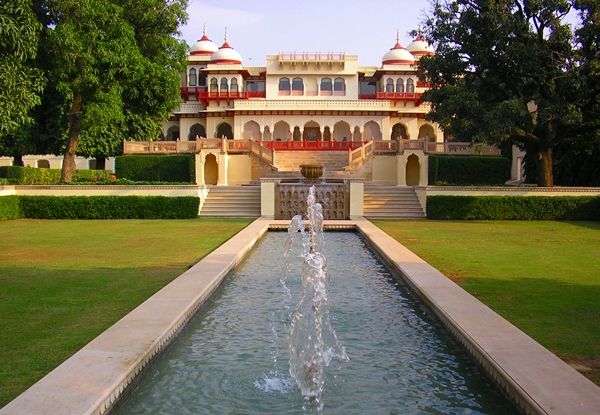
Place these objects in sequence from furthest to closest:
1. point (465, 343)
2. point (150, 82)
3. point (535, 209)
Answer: point (150, 82) → point (535, 209) → point (465, 343)

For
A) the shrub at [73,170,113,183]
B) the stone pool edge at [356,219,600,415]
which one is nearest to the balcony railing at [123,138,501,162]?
the shrub at [73,170,113,183]

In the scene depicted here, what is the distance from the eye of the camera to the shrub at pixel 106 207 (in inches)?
860

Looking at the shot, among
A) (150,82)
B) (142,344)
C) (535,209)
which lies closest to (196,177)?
(150,82)

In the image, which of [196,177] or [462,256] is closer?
[462,256]

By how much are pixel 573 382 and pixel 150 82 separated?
2473cm

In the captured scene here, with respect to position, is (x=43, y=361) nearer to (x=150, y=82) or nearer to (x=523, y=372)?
(x=523, y=372)

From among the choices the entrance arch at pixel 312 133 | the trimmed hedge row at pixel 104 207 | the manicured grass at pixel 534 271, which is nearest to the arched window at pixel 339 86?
the entrance arch at pixel 312 133

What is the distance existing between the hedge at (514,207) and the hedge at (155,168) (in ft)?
48.8

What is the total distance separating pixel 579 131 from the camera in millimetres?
21641

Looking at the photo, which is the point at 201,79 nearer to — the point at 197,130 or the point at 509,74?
the point at 197,130

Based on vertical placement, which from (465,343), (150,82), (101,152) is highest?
(150,82)

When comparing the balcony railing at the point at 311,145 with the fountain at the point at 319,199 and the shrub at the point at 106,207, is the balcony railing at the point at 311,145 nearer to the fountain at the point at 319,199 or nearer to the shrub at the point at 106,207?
the fountain at the point at 319,199

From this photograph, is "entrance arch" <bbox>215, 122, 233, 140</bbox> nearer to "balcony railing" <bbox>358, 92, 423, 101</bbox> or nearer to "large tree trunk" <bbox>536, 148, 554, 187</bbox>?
"balcony railing" <bbox>358, 92, 423, 101</bbox>

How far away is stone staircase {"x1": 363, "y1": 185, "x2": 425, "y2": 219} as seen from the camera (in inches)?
886
